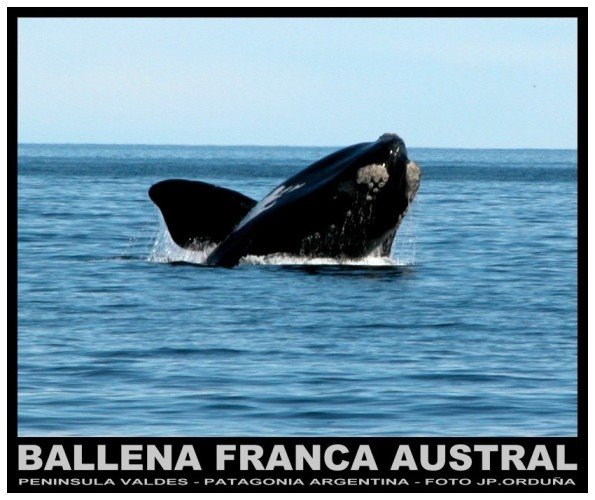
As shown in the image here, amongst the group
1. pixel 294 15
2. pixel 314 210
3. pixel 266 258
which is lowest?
pixel 266 258

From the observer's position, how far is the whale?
64.1 feet

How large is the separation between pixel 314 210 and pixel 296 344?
17.7 feet

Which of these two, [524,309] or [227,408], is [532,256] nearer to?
[524,309]

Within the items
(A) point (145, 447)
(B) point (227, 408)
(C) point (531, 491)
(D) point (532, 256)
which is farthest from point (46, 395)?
(D) point (532, 256)

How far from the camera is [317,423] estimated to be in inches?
447

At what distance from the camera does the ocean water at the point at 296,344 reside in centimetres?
1162

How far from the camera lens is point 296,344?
48.2 feet

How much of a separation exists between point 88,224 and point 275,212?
12.1 m

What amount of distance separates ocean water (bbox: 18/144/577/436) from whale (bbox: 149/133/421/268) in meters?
0.34
